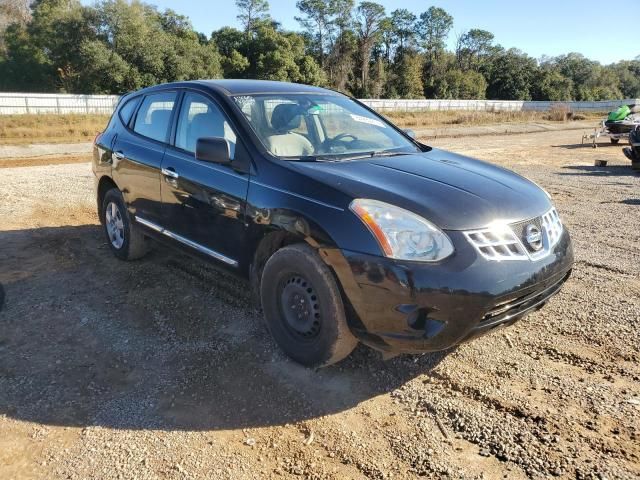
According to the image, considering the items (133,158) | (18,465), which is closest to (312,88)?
(133,158)

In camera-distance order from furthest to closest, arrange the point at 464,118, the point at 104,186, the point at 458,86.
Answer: the point at 458,86 → the point at 464,118 → the point at 104,186

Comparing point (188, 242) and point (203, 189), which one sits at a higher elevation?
point (203, 189)

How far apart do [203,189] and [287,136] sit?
2.41ft

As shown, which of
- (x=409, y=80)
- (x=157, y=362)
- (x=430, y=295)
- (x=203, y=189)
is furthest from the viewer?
(x=409, y=80)

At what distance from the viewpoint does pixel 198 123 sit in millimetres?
4180

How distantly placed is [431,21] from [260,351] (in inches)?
3672

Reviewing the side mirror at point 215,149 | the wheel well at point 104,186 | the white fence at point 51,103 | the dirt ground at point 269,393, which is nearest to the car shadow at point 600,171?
the dirt ground at point 269,393

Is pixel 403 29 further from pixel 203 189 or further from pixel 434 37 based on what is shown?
pixel 203 189

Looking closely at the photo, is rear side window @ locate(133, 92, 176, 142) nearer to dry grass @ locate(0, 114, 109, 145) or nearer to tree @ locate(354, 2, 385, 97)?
dry grass @ locate(0, 114, 109, 145)

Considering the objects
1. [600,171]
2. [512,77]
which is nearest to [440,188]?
[600,171]

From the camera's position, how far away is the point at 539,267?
300cm

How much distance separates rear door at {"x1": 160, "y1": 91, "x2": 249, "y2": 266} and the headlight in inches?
41.4

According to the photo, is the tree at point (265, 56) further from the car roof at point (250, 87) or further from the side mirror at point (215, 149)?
the side mirror at point (215, 149)

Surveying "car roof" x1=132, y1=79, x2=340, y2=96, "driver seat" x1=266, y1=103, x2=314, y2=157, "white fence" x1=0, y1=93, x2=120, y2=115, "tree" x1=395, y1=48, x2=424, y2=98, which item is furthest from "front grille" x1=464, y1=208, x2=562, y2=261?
"tree" x1=395, y1=48, x2=424, y2=98
